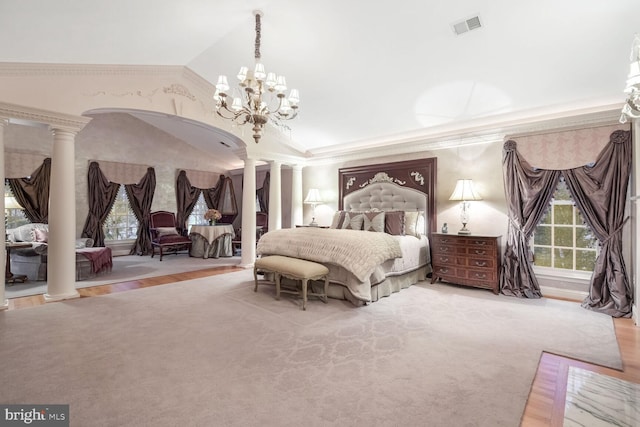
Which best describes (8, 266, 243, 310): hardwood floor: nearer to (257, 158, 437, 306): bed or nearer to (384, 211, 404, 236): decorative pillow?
(257, 158, 437, 306): bed

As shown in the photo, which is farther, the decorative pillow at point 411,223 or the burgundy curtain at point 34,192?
the burgundy curtain at point 34,192

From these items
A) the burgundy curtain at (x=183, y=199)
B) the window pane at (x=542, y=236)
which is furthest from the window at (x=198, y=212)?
the window pane at (x=542, y=236)

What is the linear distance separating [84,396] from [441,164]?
5227 mm

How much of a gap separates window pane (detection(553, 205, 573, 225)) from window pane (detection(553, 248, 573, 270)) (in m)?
0.39

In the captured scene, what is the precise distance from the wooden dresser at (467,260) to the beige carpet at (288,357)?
0.51 m

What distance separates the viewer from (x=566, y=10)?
2797mm

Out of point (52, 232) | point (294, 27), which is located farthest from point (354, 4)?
point (52, 232)

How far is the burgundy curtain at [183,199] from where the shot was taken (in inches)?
340

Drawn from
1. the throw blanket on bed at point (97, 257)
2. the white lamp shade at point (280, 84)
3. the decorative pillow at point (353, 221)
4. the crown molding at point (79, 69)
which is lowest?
the throw blanket on bed at point (97, 257)

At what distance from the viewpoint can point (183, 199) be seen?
8.69m

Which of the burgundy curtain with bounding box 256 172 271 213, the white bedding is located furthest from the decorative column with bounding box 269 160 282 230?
the white bedding

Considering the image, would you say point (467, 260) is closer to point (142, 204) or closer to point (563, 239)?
point (563, 239)

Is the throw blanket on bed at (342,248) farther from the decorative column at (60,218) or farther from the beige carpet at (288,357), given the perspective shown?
the decorative column at (60,218)

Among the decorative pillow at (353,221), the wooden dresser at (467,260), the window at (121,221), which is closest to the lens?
the wooden dresser at (467,260)
